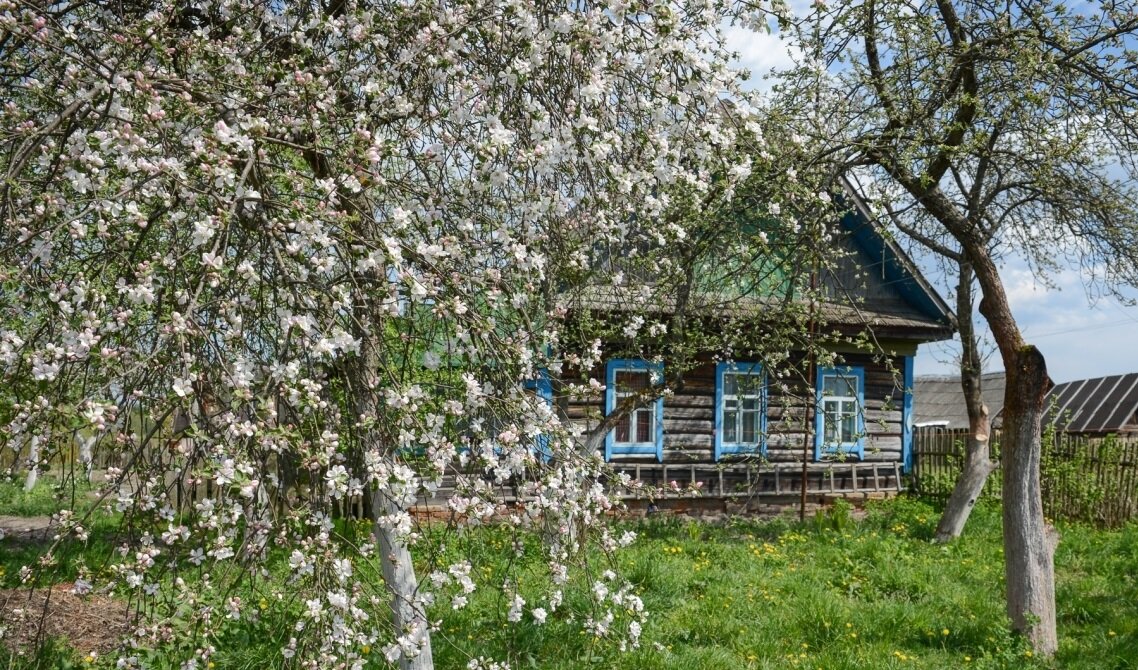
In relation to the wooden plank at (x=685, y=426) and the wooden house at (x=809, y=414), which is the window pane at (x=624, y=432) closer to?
the wooden house at (x=809, y=414)

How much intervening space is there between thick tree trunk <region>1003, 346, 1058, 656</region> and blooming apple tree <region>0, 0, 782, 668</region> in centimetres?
351

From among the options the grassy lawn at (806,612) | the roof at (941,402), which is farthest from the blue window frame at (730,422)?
the roof at (941,402)

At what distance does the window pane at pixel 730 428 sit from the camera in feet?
44.7

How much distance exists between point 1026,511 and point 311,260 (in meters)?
5.65

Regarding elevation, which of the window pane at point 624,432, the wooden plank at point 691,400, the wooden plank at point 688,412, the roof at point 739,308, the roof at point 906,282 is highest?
the roof at point 906,282

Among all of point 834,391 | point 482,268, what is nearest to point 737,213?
point 482,268

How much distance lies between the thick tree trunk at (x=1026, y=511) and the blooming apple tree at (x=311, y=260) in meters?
3.51

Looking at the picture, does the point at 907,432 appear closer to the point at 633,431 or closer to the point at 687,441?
the point at 687,441

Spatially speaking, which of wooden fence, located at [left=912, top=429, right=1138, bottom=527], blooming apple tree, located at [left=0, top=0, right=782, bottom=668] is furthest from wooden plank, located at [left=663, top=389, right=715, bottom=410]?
blooming apple tree, located at [left=0, top=0, right=782, bottom=668]

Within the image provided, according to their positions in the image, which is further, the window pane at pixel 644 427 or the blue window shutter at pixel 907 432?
the blue window shutter at pixel 907 432

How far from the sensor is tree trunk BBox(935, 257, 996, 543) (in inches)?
425

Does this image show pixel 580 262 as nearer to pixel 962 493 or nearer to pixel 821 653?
pixel 821 653

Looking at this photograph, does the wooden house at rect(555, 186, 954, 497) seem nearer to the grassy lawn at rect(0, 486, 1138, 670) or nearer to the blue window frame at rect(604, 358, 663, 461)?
the blue window frame at rect(604, 358, 663, 461)

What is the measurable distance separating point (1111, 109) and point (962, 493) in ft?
18.8
